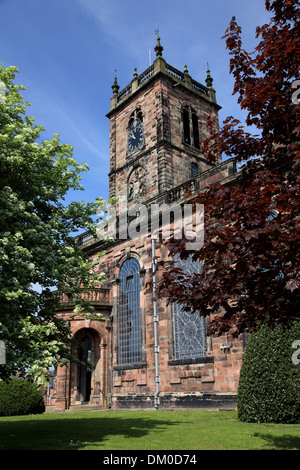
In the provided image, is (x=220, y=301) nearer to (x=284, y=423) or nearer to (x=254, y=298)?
(x=254, y=298)

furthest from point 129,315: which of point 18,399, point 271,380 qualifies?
point 271,380

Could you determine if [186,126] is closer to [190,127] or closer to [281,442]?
[190,127]

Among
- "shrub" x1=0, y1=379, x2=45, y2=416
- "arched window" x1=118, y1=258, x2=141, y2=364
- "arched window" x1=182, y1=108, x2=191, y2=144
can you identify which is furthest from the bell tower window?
"shrub" x1=0, y1=379, x2=45, y2=416

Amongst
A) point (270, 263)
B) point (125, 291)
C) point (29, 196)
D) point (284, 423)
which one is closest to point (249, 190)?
point (270, 263)

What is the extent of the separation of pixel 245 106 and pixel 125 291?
16354mm

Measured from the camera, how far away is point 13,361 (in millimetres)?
7715

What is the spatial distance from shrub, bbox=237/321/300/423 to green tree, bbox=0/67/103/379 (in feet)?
16.7

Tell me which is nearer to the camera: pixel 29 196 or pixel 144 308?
pixel 29 196

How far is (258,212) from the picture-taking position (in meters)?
5.65

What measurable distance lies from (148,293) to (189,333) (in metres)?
2.52

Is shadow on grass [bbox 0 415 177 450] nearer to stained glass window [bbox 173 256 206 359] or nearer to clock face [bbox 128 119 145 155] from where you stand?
stained glass window [bbox 173 256 206 359]

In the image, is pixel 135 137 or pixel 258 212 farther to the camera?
pixel 135 137

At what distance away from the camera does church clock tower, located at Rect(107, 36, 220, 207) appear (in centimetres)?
2761

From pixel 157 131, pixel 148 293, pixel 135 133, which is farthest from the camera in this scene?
pixel 135 133
